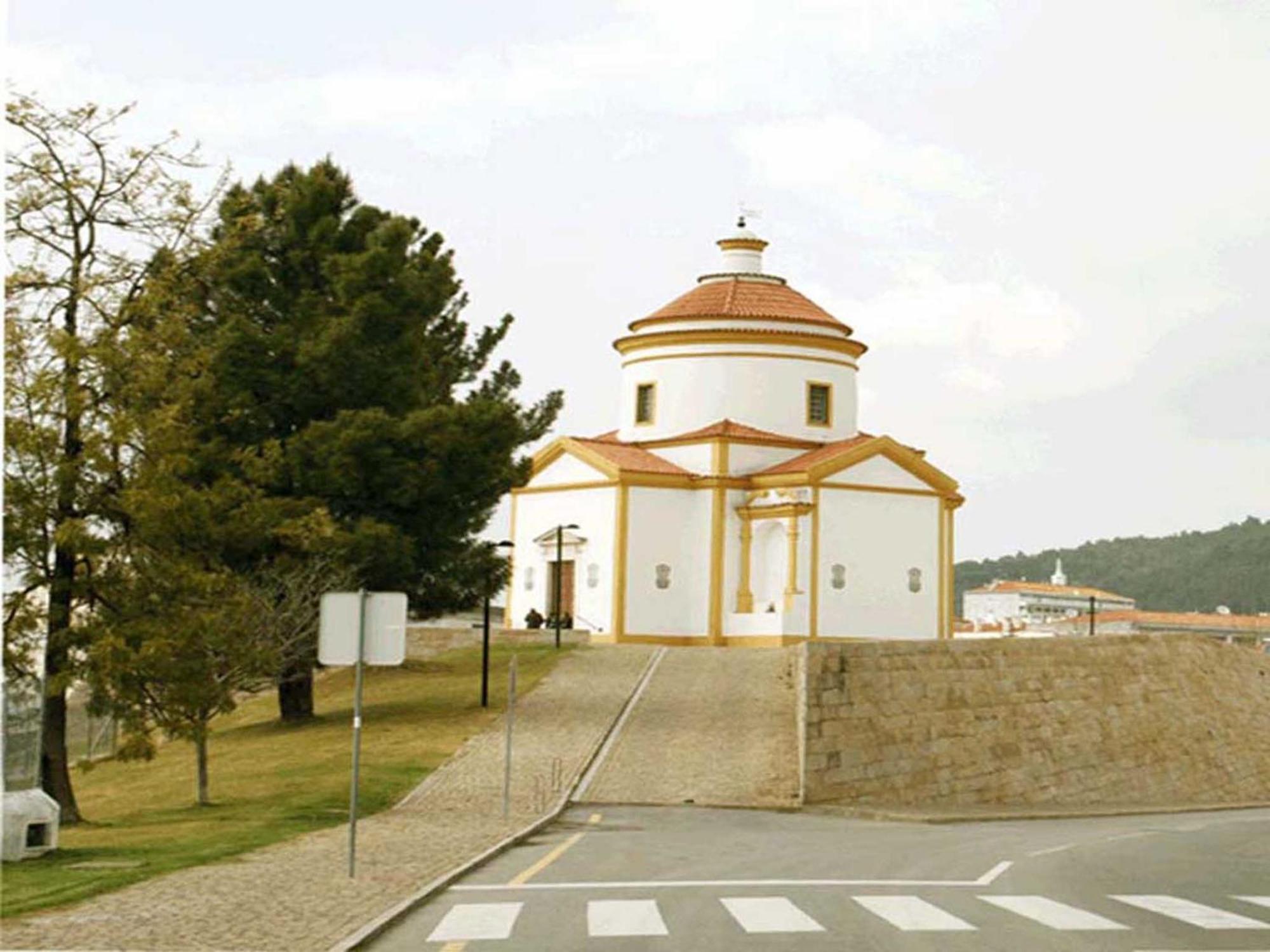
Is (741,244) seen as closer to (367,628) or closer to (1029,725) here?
(1029,725)

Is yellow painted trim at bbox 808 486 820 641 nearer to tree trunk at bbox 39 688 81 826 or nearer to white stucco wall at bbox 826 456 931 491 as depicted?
white stucco wall at bbox 826 456 931 491

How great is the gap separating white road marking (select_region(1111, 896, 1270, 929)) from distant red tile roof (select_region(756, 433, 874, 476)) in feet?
123

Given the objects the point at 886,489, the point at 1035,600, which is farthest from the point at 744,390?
the point at 1035,600

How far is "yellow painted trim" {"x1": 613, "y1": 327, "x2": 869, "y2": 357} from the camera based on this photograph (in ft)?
187

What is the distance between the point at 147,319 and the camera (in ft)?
92.6

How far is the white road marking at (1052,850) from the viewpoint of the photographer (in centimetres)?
2216

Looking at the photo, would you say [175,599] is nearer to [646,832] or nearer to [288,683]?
[646,832]

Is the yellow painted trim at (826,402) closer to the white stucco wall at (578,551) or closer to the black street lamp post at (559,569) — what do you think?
the white stucco wall at (578,551)

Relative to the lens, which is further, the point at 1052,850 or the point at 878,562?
the point at 878,562

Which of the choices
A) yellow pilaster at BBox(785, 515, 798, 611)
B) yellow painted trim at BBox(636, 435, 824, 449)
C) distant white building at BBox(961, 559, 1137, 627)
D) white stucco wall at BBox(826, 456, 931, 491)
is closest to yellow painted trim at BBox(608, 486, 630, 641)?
yellow painted trim at BBox(636, 435, 824, 449)

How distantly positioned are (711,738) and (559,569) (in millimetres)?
14563

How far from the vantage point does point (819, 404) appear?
5772 cm

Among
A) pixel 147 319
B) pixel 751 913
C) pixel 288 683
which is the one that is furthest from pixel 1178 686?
pixel 751 913

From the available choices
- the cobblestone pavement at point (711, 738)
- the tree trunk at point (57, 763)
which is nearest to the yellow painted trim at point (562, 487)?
the cobblestone pavement at point (711, 738)
